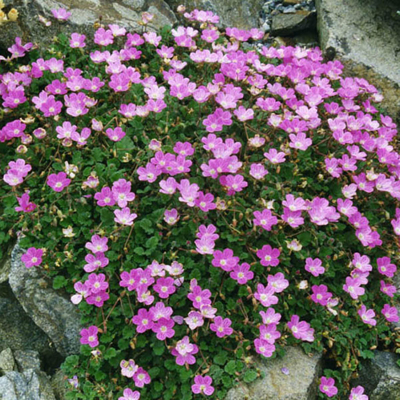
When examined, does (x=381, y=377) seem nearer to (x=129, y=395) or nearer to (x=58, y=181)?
(x=129, y=395)

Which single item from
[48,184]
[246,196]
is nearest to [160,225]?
[246,196]

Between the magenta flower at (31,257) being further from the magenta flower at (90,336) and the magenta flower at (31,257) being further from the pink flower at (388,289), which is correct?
the pink flower at (388,289)

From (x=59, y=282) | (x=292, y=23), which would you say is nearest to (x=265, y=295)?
(x=59, y=282)

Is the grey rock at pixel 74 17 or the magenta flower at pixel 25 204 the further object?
the grey rock at pixel 74 17

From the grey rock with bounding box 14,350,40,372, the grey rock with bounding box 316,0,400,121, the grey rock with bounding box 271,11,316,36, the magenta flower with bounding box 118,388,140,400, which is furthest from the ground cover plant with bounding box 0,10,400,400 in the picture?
the grey rock with bounding box 271,11,316,36

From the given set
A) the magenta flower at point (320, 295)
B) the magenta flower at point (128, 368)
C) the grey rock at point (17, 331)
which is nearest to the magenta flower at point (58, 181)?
the grey rock at point (17, 331)

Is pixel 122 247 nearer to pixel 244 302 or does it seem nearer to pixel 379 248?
pixel 244 302
